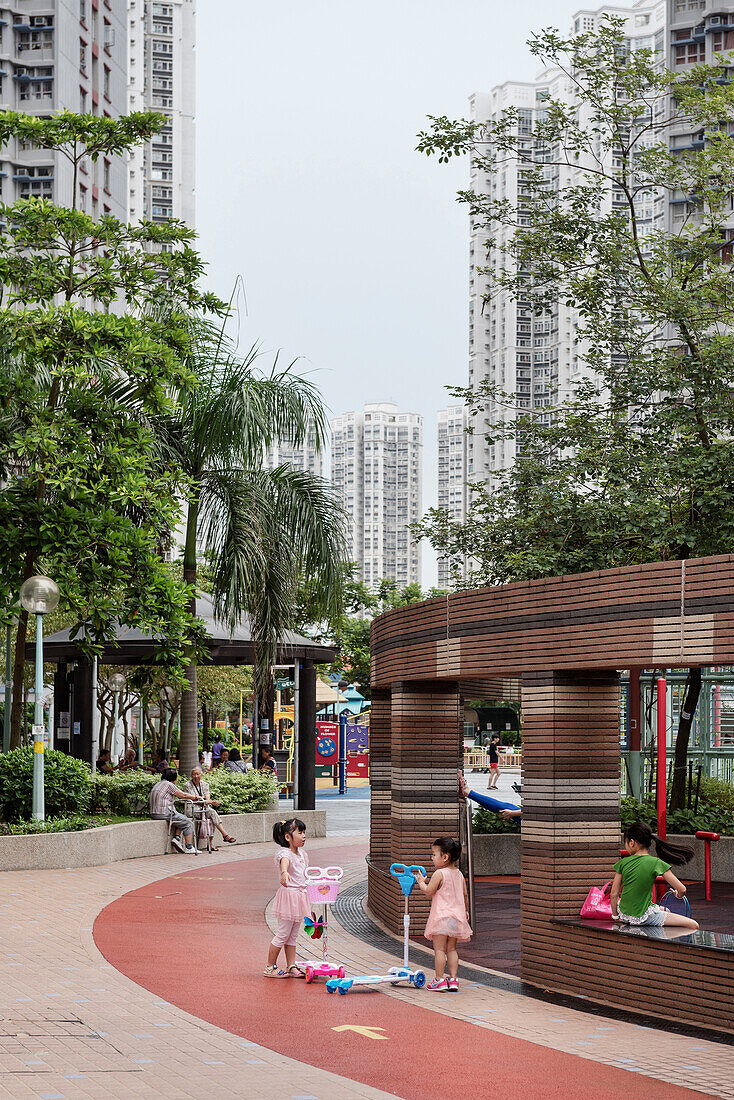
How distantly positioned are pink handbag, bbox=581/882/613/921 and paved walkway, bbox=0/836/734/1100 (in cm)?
80

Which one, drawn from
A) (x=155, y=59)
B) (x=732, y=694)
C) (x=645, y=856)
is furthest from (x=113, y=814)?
(x=155, y=59)

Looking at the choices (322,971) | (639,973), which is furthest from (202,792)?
(639,973)

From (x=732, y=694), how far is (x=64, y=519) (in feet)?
38.1

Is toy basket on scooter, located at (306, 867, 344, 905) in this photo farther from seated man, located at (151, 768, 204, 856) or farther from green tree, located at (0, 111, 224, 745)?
seated man, located at (151, 768, 204, 856)

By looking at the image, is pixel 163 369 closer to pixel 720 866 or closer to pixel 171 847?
pixel 171 847

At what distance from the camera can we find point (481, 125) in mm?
18219

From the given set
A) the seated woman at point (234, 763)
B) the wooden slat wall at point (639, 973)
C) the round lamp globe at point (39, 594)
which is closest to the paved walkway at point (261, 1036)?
the wooden slat wall at point (639, 973)

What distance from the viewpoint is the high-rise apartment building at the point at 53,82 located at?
64.4 metres

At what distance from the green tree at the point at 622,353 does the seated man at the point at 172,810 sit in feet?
18.1

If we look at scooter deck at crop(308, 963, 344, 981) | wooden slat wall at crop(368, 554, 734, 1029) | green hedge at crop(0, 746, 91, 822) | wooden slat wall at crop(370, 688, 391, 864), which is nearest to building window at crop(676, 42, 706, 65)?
green hedge at crop(0, 746, 91, 822)

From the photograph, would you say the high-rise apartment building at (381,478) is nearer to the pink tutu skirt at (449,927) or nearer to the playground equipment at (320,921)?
the playground equipment at (320,921)

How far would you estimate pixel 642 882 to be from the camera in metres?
9.55

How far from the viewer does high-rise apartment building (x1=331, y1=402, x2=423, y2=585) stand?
143m

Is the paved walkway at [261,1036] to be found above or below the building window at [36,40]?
below
